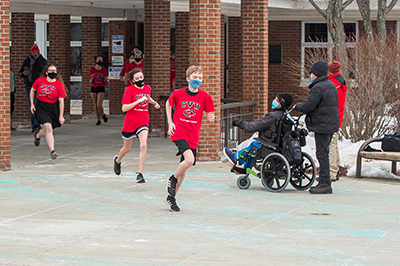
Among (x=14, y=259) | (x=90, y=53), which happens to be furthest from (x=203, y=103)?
(x=90, y=53)

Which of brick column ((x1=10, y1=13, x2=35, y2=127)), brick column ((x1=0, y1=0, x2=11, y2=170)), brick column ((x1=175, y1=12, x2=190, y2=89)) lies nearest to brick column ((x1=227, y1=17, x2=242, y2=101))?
brick column ((x1=175, y1=12, x2=190, y2=89))

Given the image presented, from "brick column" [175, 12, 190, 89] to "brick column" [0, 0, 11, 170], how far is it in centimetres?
802

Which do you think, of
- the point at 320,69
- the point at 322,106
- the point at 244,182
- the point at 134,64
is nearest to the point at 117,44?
the point at 134,64

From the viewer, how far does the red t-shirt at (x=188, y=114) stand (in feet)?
28.9

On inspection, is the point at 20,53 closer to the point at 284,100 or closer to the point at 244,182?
the point at 244,182

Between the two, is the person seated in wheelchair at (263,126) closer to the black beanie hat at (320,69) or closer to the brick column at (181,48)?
the black beanie hat at (320,69)

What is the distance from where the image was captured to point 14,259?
251 inches

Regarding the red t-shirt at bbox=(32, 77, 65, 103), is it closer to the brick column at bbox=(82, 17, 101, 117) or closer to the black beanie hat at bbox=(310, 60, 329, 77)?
the black beanie hat at bbox=(310, 60, 329, 77)

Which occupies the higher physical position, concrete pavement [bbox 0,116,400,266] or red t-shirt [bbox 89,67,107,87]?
red t-shirt [bbox 89,67,107,87]

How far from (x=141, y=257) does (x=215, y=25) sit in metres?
7.43

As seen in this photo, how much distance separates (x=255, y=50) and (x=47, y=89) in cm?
446

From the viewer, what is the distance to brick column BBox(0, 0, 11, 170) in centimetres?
1194

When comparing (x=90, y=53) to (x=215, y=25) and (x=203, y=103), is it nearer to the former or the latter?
(x=215, y=25)

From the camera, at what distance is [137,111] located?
1082cm
